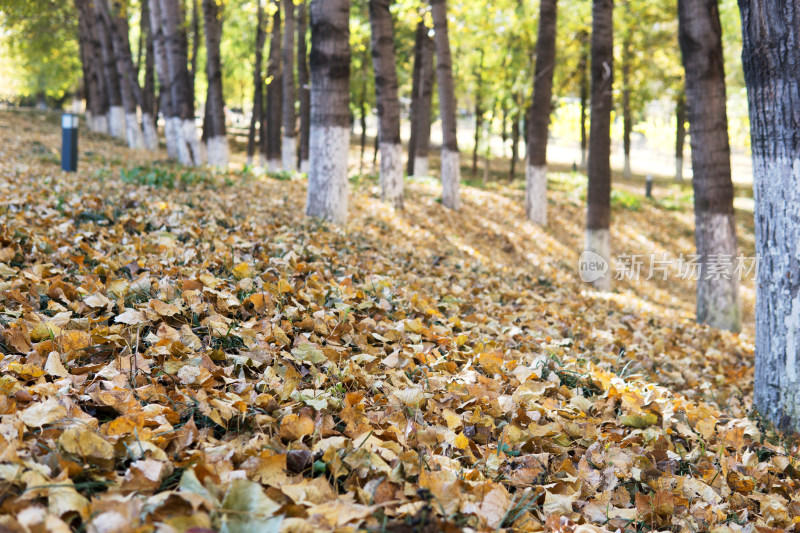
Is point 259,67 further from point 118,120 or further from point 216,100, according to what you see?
point 118,120

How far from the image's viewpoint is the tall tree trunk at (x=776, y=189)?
3473mm

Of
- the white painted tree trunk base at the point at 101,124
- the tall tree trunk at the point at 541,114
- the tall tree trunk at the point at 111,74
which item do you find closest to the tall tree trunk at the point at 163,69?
the tall tree trunk at the point at 111,74

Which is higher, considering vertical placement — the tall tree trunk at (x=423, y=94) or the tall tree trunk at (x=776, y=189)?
the tall tree trunk at (x=423, y=94)

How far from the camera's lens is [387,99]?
11320 millimetres

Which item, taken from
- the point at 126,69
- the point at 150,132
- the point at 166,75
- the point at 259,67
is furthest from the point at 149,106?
the point at 166,75

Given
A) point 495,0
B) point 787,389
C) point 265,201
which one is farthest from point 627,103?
point 787,389

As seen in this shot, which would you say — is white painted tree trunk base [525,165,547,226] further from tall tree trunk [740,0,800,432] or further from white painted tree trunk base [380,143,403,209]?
tall tree trunk [740,0,800,432]

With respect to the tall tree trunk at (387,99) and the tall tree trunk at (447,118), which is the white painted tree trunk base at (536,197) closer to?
the tall tree trunk at (447,118)

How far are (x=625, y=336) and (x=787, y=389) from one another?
1662mm

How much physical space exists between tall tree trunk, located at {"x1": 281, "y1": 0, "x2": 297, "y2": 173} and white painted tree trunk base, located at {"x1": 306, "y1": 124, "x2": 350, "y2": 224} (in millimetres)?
7450

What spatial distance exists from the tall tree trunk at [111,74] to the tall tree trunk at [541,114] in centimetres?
1449

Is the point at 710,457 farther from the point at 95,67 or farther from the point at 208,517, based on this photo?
the point at 95,67

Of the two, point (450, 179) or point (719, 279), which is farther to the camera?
point (450, 179)

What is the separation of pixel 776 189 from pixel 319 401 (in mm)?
3080
